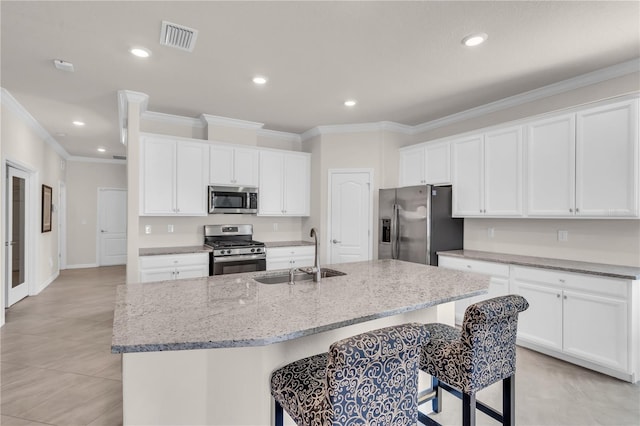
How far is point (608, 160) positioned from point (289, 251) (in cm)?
377

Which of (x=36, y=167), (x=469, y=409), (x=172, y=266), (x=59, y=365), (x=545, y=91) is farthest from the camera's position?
(x=36, y=167)

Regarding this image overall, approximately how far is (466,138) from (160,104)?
3.83 metres

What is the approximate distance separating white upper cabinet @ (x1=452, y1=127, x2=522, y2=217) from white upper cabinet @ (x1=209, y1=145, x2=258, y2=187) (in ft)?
9.17

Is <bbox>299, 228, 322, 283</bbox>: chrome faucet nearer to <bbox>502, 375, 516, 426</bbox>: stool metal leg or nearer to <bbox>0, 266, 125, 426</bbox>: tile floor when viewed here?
<bbox>502, 375, 516, 426</bbox>: stool metal leg

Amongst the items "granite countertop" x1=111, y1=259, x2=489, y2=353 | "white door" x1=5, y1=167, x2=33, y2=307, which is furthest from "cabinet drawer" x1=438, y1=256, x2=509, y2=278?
"white door" x1=5, y1=167, x2=33, y2=307

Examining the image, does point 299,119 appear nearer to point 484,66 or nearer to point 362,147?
point 362,147

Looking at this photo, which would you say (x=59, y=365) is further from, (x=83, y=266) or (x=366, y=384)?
(x=83, y=266)

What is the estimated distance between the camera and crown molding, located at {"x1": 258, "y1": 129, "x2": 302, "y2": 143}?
216 inches

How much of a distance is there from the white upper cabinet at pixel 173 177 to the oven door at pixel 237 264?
2.48ft

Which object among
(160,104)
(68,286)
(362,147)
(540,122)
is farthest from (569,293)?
(68,286)

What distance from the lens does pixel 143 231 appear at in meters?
4.54

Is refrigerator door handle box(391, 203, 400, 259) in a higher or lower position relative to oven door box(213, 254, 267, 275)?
higher

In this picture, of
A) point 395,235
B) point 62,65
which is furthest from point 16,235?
point 395,235

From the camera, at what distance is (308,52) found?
2.86 meters
